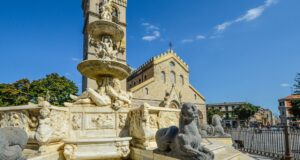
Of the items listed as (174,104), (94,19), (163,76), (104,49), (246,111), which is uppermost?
(94,19)

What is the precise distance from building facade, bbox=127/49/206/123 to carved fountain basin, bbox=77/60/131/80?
940 inches

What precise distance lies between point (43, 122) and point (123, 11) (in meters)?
38.0

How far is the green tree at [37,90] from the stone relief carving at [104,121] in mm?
15896

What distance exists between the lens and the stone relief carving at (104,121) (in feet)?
21.0

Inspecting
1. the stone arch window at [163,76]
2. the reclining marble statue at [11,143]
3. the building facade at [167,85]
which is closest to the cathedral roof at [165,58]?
the building facade at [167,85]

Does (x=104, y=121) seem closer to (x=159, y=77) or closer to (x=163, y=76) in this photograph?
(x=159, y=77)

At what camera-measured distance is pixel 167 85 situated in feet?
122

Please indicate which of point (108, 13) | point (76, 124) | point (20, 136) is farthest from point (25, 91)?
point (20, 136)

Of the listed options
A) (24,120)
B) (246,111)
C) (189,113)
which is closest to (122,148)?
(189,113)

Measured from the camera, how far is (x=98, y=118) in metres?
6.45

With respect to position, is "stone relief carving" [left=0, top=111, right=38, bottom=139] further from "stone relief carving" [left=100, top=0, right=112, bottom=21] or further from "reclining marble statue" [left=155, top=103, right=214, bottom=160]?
"stone relief carving" [left=100, top=0, right=112, bottom=21]

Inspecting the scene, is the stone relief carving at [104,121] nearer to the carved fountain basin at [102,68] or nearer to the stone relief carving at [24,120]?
the stone relief carving at [24,120]

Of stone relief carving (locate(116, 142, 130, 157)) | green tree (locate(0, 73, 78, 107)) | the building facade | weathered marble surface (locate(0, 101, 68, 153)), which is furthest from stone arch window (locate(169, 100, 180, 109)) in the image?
weathered marble surface (locate(0, 101, 68, 153))

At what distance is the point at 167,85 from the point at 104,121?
102 feet
